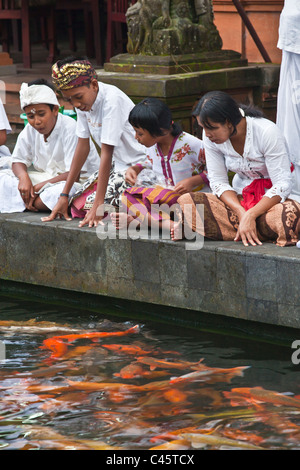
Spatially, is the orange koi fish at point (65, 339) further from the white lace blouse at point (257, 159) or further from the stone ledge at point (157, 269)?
the white lace blouse at point (257, 159)

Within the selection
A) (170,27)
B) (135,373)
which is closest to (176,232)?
(135,373)

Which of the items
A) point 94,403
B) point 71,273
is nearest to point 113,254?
point 71,273

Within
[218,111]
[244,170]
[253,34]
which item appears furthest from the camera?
[253,34]

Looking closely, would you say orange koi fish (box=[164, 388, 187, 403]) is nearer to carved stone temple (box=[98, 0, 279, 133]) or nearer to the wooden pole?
carved stone temple (box=[98, 0, 279, 133])

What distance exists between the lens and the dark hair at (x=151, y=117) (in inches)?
216

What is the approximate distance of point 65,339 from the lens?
539 cm

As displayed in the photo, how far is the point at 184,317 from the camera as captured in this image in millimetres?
5668

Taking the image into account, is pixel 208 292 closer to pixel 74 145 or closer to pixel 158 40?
pixel 74 145

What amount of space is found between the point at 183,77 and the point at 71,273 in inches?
Result: 83.7

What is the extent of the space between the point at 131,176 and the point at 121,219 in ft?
1.16

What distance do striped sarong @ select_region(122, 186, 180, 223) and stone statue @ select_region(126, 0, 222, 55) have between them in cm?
222

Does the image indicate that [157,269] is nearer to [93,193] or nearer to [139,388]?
[93,193]

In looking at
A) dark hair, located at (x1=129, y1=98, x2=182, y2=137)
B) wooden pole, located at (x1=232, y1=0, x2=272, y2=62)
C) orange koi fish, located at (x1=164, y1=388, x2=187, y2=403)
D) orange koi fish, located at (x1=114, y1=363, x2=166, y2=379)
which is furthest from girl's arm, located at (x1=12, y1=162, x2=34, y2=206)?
wooden pole, located at (x1=232, y1=0, x2=272, y2=62)
